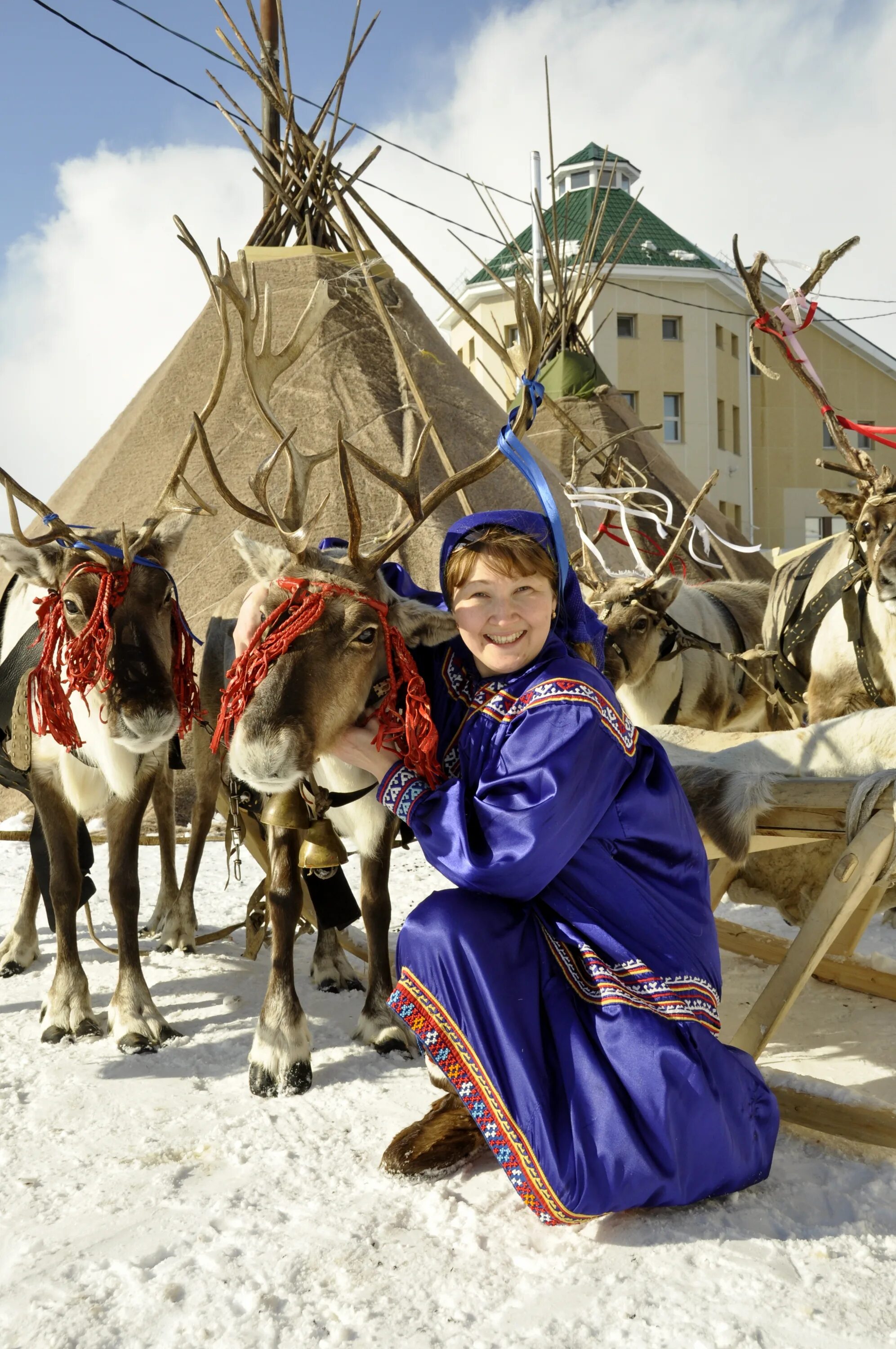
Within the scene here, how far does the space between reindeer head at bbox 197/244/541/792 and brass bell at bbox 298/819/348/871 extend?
1.56ft

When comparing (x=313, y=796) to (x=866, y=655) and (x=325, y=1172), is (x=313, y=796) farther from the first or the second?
(x=866, y=655)

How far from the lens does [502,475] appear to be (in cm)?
795

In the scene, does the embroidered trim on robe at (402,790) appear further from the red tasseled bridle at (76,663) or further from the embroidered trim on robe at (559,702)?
the red tasseled bridle at (76,663)

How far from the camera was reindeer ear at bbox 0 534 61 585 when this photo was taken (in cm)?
297

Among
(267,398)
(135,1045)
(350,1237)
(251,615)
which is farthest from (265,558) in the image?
(350,1237)

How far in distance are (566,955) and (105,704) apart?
143 cm

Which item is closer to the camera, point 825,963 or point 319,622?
point 319,622

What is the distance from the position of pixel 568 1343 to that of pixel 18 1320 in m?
0.88

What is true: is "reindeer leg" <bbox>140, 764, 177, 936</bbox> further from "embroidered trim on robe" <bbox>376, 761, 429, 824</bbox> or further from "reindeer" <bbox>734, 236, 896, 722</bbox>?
"reindeer" <bbox>734, 236, 896, 722</bbox>

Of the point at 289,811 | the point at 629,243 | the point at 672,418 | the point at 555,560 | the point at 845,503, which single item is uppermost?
the point at 629,243

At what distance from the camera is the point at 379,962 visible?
297 centimetres

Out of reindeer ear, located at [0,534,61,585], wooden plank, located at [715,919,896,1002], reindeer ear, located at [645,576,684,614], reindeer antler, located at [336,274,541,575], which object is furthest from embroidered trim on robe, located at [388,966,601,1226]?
reindeer ear, located at [645,576,684,614]

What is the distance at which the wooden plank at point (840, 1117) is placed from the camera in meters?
2.26

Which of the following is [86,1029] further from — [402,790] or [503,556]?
[503,556]
